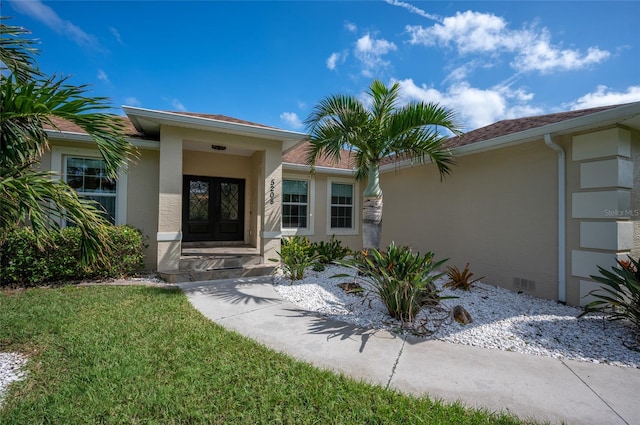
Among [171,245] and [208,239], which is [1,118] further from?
[208,239]

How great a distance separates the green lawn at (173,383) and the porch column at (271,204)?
3.63 meters

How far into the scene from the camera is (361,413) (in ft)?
6.98

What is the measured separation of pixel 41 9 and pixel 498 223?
32.1 feet

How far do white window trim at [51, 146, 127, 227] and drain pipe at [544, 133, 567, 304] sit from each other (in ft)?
30.4

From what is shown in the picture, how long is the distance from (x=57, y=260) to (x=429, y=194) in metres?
9.18

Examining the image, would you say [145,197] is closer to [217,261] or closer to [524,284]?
[217,261]

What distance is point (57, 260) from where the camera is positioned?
232 inches

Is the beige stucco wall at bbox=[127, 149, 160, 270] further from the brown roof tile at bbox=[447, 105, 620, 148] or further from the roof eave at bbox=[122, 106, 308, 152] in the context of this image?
the brown roof tile at bbox=[447, 105, 620, 148]

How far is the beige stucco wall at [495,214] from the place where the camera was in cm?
552

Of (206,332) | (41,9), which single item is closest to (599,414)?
(206,332)

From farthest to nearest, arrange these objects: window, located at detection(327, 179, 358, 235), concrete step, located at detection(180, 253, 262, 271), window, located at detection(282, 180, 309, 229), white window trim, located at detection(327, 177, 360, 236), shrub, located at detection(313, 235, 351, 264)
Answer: window, located at detection(327, 179, 358, 235)
white window trim, located at detection(327, 177, 360, 236)
window, located at detection(282, 180, 309, 229)
shrub, located at detection(313, 235, 351, 264)
concrete step, located at detection(180, 253, 262, 271)

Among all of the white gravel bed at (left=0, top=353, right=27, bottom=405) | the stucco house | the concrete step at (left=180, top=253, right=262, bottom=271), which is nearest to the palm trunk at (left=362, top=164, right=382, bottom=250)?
the stucco house

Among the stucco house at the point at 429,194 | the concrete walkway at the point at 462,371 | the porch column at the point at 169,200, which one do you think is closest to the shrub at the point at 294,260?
Answer: the stucco house at the point at 429,194

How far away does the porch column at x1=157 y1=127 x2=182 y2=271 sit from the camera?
20.7ft
